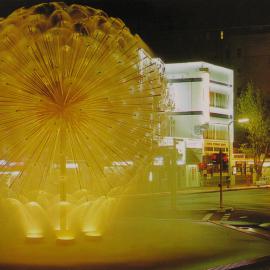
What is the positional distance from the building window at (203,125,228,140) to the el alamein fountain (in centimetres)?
4568

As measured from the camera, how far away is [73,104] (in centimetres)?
1402

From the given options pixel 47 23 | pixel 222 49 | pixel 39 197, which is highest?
pixel 222 49

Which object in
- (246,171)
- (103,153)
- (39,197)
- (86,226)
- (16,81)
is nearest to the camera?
(16,81)

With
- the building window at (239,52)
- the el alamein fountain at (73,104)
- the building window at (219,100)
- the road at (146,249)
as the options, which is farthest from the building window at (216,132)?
the el alamein fountain at (73,104)

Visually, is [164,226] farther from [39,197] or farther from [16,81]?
[16,81]

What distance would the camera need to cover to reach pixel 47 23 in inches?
547

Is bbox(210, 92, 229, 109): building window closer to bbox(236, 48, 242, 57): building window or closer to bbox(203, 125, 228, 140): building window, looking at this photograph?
bbox(203, 125, 228, 140): building window

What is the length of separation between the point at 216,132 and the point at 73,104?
49904 mm

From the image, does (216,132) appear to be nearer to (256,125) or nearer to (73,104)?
(256,125)

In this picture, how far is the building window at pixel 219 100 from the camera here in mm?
61969

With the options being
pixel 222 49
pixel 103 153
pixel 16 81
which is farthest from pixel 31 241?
pixel 222 49

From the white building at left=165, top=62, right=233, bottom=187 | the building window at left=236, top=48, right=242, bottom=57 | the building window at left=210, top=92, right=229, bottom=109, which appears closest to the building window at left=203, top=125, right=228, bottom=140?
the white building at left=165, top=62, right=233, bottom=187

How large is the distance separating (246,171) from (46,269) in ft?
204

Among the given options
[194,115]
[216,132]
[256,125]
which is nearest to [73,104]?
[194,115]
